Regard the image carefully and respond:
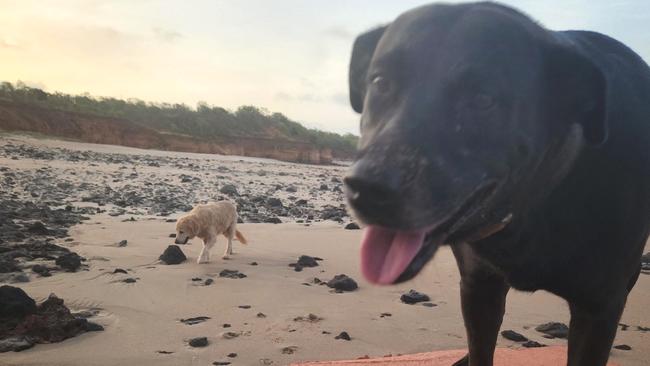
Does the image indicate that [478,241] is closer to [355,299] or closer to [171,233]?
[355,299]

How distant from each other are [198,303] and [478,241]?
2.61m

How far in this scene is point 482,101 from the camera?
1840 mm

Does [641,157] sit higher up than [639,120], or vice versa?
[639,120]

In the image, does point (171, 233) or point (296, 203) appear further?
point (296, 203)

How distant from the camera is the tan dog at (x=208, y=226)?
6.51 m

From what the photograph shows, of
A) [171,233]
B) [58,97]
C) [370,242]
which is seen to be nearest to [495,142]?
[370,242]

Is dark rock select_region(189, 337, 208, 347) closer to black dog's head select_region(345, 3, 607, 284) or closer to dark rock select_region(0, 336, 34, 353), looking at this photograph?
dark rock select_region(0, 336, 34, 353)

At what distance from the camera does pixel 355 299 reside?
434 centimetres

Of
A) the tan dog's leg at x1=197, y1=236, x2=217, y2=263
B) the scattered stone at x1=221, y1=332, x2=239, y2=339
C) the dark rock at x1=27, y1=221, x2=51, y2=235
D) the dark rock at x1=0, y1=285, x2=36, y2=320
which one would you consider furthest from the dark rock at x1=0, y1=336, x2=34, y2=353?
the dark rock at x1=27, y1=221, x2=51, y2=235

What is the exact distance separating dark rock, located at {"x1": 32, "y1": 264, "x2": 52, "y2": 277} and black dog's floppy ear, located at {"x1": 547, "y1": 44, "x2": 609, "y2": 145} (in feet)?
13.7

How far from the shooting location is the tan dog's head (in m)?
6.53

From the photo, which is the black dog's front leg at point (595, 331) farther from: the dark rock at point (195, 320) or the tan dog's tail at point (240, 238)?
the tan dog's tail at point (240, 238)

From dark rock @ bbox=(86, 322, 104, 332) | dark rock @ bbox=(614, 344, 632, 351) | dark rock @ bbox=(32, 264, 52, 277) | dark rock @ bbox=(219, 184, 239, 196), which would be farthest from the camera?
dark rock @ bbox=(219, 184, 239, 196)

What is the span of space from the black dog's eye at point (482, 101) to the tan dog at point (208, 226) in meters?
4.74
